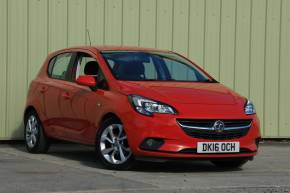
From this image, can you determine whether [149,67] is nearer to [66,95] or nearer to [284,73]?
[66,95]

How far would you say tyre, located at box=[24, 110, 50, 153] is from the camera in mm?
11430

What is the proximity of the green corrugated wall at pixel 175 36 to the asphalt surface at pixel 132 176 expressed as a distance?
1.93 meters

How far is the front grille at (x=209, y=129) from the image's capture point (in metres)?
9.12

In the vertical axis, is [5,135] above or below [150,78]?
below

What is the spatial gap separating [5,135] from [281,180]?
18.2ft

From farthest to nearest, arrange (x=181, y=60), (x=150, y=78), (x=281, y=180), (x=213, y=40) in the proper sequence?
(x=213, y=40) → (x=181, y=60) → (x=150, y=78) → (x=281, y=180)

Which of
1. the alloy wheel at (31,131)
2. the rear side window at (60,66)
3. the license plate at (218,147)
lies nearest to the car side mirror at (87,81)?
the rear side window at (60,66)

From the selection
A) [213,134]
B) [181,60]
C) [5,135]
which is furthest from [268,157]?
[5,135]

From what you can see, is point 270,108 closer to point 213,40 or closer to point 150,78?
point 213,40

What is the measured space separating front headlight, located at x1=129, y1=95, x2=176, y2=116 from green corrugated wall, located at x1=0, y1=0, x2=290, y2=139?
4.23m

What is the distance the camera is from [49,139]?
11422 millimetres

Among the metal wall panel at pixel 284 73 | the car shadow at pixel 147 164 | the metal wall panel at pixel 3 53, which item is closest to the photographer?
the car shadow at pixel 147 164

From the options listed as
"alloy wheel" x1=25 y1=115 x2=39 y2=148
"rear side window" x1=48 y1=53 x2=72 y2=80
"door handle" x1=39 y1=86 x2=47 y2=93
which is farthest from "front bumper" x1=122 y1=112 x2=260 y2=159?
"alloy wheel" x1=25 y1=115 x2=39 y2=148

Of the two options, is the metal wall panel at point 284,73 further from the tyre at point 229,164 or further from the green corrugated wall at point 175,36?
the tyre at point 229,164
